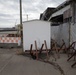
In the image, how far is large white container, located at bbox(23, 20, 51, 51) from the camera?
14961 millimetres

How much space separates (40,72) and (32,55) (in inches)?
184

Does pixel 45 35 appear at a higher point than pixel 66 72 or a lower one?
higher

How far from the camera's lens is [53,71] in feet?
29.2

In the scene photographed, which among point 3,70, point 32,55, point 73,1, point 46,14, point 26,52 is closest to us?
point 3,70

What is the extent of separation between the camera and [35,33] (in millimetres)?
14961

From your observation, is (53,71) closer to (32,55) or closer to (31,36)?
(32,55)

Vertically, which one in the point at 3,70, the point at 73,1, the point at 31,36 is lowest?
the point at 3,70

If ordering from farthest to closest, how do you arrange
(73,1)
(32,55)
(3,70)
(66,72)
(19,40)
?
1. (19,40)
2. (73,1)
3. (32,55)
4. (3,70)
5. (66,72)

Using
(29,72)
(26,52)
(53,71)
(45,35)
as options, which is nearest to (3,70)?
(29,72)

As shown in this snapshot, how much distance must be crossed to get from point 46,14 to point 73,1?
17.1 metres

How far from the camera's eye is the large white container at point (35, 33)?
A: 14961 mm

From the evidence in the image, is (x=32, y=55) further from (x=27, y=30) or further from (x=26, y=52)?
(x=27, y=30)

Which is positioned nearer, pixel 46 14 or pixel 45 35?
pixel 45 35

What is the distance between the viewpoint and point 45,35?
594 inches
